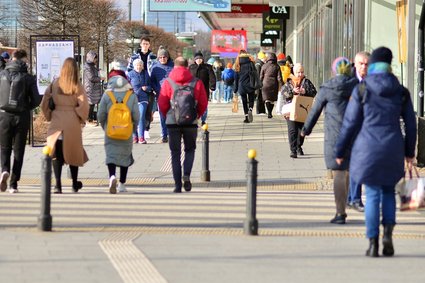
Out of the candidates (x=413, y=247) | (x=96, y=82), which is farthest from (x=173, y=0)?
(x=413, y=247)

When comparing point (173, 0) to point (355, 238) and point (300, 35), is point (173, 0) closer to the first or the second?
point (300, 35)

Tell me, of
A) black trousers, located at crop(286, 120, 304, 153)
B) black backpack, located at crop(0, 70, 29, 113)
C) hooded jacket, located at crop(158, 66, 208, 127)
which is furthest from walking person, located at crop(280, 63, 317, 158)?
black backpack, located at crop(0, 70, 29, 113)

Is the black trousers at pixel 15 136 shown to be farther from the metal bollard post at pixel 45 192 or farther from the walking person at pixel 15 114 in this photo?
the metal bollard post at pixel 45 192

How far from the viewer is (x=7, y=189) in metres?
14.6

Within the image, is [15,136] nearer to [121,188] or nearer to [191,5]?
[121,188]

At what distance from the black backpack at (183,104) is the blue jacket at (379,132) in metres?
4.70

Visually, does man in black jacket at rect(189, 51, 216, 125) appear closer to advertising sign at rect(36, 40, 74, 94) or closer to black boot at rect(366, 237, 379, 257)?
advertising sign at rect(36, 40, 74, 94)

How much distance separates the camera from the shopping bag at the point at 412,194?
981 centimetres

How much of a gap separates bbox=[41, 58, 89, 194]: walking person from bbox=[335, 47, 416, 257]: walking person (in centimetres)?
508

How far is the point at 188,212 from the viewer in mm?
12391

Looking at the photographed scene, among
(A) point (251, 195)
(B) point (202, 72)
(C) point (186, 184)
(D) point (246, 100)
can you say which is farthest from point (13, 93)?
(D) point (246, 100)

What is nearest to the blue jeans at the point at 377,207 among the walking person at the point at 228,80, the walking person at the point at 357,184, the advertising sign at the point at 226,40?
the walking person at the point at 357,184

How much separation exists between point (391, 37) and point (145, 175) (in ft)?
24.8

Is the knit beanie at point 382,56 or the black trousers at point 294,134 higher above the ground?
the knit beanie at point 382,56
